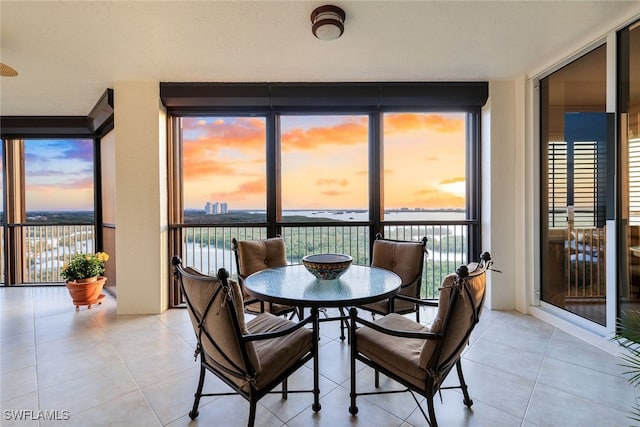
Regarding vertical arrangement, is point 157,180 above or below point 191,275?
above

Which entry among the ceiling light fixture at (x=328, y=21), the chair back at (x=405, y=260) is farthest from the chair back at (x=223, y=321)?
the ceiling light fixture at (x=328, y=21)

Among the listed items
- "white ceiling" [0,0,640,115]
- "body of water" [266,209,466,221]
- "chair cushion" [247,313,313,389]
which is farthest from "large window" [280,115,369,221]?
"chair cushion" [247,313,313,389]

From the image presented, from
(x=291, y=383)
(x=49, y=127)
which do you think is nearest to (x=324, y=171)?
(x=291, y=383)

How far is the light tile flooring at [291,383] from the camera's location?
164 cm

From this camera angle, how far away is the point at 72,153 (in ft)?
14.3

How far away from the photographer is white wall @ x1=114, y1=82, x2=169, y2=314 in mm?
3121

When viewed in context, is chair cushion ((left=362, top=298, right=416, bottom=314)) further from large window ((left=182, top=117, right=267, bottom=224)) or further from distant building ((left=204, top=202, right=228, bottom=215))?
distant building ((left=204, top=202, right=228, bottom=215))

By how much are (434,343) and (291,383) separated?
1.13 m

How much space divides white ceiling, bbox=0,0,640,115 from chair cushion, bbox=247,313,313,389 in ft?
7.23

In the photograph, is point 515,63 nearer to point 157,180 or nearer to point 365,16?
point 365,16

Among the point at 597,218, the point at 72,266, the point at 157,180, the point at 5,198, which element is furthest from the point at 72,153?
the point at 597,218

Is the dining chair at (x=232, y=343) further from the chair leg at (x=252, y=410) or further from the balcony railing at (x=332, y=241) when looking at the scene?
the balcony railing at (x=332, y=241)

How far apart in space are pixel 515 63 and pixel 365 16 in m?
1.82

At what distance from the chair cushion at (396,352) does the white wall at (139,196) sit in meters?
2.60
